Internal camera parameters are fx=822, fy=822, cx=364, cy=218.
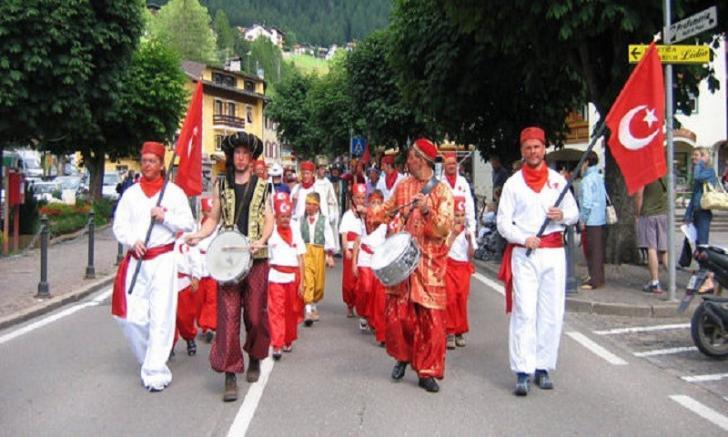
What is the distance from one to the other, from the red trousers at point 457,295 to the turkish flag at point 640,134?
1.95 metres

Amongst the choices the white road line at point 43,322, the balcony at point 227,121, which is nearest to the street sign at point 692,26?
the white road line at point 43,322

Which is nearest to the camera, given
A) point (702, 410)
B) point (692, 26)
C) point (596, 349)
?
point (702, 410)

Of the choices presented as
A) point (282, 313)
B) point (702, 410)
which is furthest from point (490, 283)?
point (702, 410)

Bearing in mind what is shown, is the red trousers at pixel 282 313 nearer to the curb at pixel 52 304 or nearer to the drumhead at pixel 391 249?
the drumhead at pixel 391 249

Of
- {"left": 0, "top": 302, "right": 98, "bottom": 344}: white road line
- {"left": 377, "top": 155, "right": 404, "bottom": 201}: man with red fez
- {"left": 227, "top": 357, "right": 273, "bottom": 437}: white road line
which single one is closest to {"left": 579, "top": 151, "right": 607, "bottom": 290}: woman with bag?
{"left": 377, "top": 155, "right": 404, "bottom": 201}: man with red fez

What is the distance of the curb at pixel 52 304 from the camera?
10.4 metres

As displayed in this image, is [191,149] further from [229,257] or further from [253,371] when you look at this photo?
[253,371]

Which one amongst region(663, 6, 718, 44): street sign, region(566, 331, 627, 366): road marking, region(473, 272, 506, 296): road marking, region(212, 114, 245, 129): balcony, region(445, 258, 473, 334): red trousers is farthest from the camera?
region(212, 114, 245, 129): balcony

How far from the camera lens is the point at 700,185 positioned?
12609mm

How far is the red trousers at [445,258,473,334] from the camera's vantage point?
8570 millimetres

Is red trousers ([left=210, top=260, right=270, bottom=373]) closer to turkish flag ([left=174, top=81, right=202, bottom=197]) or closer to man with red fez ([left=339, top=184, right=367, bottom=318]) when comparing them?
turkish flag ([left=174, top=81, right=202, bottom=197])

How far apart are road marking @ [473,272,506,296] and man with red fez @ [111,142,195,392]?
6929 mm

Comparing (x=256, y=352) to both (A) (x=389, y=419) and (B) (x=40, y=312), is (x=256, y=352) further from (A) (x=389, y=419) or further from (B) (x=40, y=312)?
(B) (x=40, y=312)

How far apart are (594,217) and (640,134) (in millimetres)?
4178
